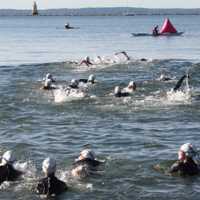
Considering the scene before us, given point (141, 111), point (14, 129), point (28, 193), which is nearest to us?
point (28, 193)

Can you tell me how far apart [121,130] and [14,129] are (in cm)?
395

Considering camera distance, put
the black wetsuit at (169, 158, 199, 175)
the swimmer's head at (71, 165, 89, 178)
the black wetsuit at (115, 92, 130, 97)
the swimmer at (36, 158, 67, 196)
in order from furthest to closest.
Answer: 1. the black wetsuit at (115, 92, 130, 97)
2. the swimmer's head at (71, 165, 89, 178)
3. the black wetsuit at (169, 158, 199, 175)
4. the swimmer at (36, 158, 67, 196)

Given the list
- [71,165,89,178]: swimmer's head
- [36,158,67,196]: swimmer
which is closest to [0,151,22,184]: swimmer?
[36,158,67,196]: swimmer

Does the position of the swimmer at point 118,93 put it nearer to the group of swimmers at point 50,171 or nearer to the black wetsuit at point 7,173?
the group of swimmers at point 50,171

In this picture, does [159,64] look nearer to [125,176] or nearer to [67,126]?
[67,126]

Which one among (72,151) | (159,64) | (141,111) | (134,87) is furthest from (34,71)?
(72,151)

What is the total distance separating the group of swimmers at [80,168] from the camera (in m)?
15.9

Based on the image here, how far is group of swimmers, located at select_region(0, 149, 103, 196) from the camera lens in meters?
15.6

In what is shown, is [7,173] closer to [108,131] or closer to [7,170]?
[7,170]

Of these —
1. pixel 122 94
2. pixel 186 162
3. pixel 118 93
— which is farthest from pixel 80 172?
pixel 122 94

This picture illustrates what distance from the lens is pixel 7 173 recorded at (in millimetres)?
16953

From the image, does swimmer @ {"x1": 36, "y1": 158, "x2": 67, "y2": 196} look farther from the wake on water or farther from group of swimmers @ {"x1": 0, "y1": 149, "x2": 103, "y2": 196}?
the wake on water

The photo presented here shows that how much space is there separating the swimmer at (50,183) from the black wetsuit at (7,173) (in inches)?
46.9

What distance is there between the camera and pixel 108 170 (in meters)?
18.3
